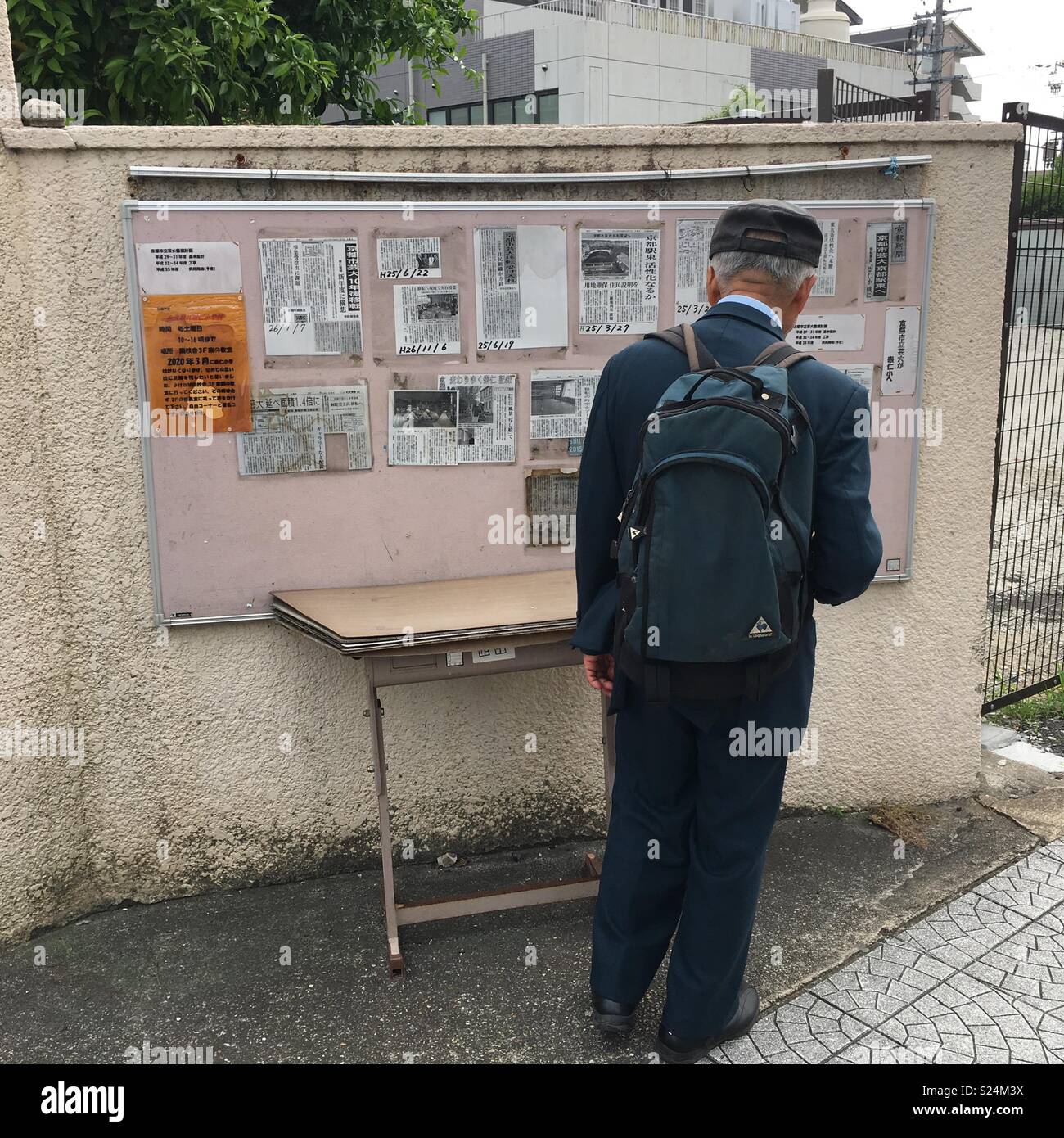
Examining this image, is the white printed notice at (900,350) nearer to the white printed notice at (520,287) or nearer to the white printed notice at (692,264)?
the white printed notice at (692,264)

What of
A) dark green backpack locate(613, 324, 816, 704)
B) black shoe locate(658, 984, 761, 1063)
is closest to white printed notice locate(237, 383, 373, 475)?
dark green backpack locate(613, 324, 816, 704)

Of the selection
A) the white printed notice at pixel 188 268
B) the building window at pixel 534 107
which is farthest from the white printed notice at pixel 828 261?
the building window at pixel 534 107

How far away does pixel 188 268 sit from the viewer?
3.17 metres

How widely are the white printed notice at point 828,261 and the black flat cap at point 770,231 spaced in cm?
119

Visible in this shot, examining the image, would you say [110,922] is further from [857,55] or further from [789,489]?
[857,55]

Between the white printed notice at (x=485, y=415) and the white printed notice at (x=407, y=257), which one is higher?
the white printed notice at (x=407, y=257)

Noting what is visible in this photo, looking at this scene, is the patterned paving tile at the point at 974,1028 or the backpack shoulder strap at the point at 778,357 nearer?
the backpack shoulder strap at the point at 778,357

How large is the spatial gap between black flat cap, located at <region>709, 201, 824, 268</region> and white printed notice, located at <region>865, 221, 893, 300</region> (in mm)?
1292

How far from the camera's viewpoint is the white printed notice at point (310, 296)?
10.6 ft

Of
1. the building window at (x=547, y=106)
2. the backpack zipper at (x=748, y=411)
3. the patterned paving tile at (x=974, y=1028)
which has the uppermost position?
the building window at (x=547, y=106)

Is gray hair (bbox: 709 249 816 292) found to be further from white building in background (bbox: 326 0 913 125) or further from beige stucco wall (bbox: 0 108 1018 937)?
white building in background (bbox: 326 0 913 125)

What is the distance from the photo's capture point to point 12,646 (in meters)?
3.14

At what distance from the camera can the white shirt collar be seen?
2.47 metres

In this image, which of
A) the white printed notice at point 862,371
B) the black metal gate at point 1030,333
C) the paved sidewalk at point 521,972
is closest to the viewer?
the paved sidewalk at point 521,972
